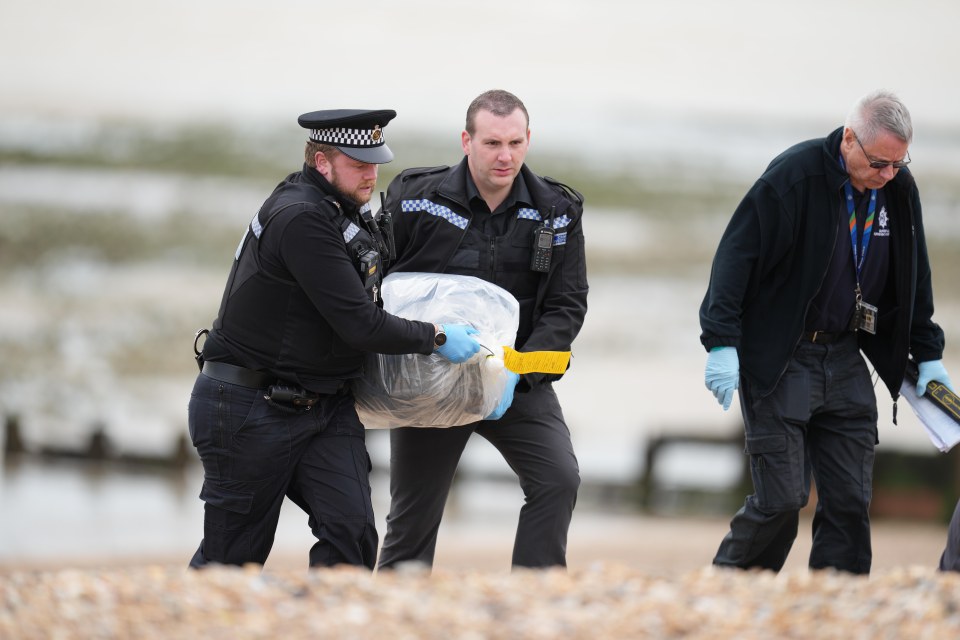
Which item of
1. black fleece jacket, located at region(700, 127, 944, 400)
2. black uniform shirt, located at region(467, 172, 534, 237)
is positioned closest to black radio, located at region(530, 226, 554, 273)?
black uniform shirt, located at region(467, 172, 534, 237)

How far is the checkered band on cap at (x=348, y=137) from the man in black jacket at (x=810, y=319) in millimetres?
1230

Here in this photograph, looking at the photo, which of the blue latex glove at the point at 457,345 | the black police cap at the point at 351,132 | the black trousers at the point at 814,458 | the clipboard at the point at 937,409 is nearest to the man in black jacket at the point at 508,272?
the blue latex glove at the point at 457,345

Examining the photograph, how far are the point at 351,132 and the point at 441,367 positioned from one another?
0.80 metres

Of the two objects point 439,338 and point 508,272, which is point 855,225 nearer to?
point 508,272

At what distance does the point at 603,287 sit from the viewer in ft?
53.7

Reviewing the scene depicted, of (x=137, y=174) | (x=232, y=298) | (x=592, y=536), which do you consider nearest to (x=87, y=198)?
(x=137, y=174)

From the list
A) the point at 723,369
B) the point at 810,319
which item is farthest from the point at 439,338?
the point at 810,319

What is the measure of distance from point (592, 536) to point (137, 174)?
1264 cm

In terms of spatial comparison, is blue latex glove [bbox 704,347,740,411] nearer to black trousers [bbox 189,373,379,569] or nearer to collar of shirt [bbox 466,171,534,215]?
collar of shirt [bbox 466,171,534,215]

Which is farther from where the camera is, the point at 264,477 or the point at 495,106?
the point at 495,106

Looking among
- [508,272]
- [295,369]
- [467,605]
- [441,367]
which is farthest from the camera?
[508,272]

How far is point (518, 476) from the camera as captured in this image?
452 cm

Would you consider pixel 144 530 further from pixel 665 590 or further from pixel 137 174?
pixel 137 174

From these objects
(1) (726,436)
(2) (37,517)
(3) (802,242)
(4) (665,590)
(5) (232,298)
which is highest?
(3) (802,242)
